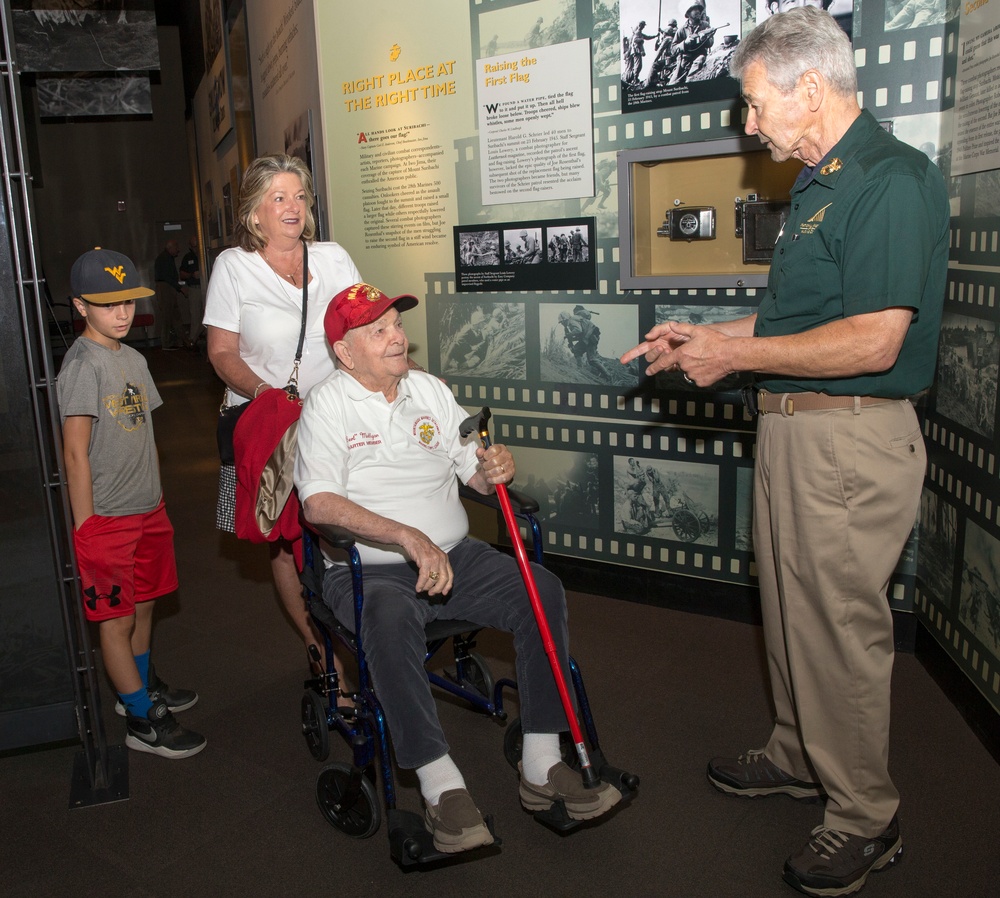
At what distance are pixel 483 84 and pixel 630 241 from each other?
984 mm

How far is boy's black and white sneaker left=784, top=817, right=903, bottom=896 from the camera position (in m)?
2.00

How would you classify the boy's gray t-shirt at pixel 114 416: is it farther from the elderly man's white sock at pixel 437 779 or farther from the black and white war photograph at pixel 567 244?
the black and white war photograph at pixel 567 244

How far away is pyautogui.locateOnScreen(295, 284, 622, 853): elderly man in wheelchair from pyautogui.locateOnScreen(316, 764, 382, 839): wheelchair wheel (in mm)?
208

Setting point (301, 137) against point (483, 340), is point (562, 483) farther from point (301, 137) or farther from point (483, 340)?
point (301, 137)

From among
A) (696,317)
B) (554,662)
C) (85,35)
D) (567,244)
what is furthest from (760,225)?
(85,35)

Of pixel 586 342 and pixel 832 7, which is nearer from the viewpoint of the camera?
pixel 832 7

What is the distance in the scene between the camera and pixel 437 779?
81.2 inches

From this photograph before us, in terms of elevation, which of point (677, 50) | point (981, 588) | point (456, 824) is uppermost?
point (677, 50)

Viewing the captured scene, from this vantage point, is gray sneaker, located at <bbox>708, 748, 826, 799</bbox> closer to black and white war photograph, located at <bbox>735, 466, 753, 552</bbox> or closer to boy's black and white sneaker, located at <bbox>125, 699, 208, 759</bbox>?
black and white war photograph, located at <bbox>735, 466, 753, 552</bbox>

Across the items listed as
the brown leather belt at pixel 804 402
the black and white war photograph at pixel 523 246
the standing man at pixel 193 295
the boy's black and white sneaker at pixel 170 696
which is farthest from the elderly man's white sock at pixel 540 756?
the standing man at pixel 193 295

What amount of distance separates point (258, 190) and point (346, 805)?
6.01 feet

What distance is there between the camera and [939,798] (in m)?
2.36

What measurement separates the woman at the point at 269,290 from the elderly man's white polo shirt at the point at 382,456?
504 mm

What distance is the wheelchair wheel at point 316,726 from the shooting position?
2.58m
